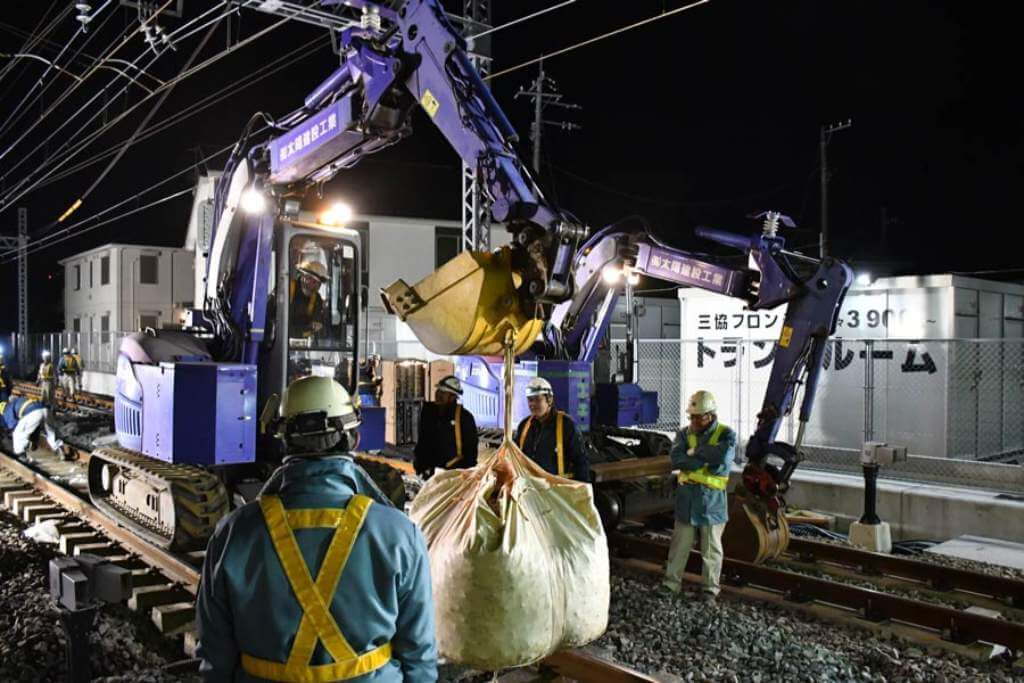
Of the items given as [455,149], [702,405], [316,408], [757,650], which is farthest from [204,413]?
[316,408]

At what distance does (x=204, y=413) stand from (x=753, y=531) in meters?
5.08

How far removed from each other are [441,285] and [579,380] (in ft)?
14.8

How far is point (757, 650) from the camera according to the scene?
5.66 meters

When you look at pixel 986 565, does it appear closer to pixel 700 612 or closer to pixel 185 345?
pixel 700 612

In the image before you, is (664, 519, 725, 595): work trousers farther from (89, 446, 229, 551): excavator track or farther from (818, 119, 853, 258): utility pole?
(818, 119, 853, 258): utility pole

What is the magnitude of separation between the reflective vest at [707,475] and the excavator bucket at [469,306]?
2570 mm

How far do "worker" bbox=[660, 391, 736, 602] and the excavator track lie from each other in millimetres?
4040

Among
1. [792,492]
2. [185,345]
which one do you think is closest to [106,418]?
[185,345]

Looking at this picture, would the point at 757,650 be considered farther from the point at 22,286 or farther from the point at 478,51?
the point at 22,286

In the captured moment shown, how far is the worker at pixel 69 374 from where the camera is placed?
24406mm

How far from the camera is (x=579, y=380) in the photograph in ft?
29.9

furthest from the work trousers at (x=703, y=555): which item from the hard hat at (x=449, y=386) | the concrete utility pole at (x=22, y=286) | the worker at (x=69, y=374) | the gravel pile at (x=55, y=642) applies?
the concrete utility pole at (x=22, y=286)

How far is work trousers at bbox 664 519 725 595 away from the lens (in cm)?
685

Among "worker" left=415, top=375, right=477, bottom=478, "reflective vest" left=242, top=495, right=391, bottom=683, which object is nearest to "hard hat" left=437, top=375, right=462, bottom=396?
"worker" left=415, top=375, right=477, bottom=478
